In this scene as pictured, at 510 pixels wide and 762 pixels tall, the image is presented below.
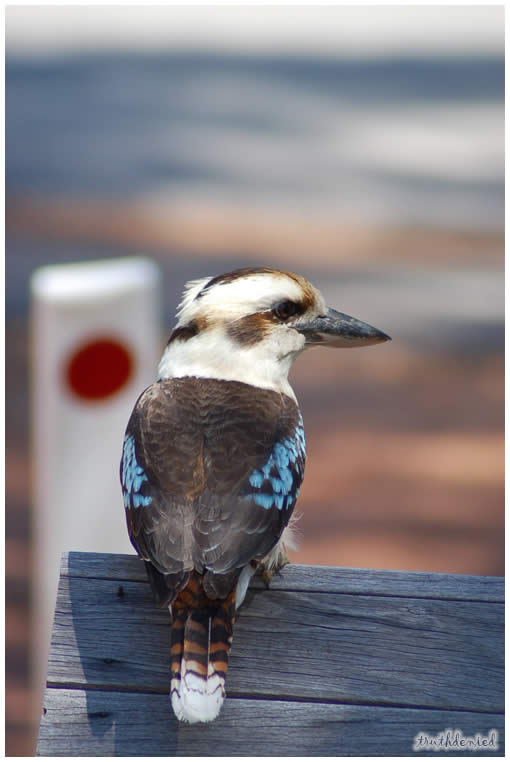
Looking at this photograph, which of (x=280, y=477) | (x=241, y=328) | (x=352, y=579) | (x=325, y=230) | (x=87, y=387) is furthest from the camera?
(x=325, y=230)

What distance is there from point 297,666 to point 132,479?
2.33 feet

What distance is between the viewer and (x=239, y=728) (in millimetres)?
2938

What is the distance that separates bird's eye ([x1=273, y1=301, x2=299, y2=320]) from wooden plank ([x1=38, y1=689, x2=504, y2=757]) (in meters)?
1.35

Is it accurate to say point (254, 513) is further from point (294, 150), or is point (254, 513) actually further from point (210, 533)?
point (294, 150)

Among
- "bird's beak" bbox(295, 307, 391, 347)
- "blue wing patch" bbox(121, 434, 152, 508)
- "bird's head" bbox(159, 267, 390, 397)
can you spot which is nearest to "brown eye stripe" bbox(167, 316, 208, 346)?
"bird's head" bbox(159, 267, 390, 397)

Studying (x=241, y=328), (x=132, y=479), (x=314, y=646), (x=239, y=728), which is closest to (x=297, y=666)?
(x=314, y=646)

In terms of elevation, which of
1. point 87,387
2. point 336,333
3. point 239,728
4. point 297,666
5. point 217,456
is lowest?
point 239,728

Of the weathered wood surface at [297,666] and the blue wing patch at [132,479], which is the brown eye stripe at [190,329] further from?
the weathered wood surface at [297,666]

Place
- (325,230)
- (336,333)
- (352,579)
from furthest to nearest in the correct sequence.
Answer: (325,230)
(336,333)
(352,579)

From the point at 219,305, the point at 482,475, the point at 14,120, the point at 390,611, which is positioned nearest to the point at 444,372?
the point at 482,475

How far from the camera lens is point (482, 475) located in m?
7.74

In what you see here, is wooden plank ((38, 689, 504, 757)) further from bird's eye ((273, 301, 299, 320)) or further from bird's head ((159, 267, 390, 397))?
bird's eye ((273, 301, 299, 320))

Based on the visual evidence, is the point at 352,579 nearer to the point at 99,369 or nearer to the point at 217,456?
the point at 217,456

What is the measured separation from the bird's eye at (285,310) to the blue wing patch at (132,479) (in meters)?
0.67
